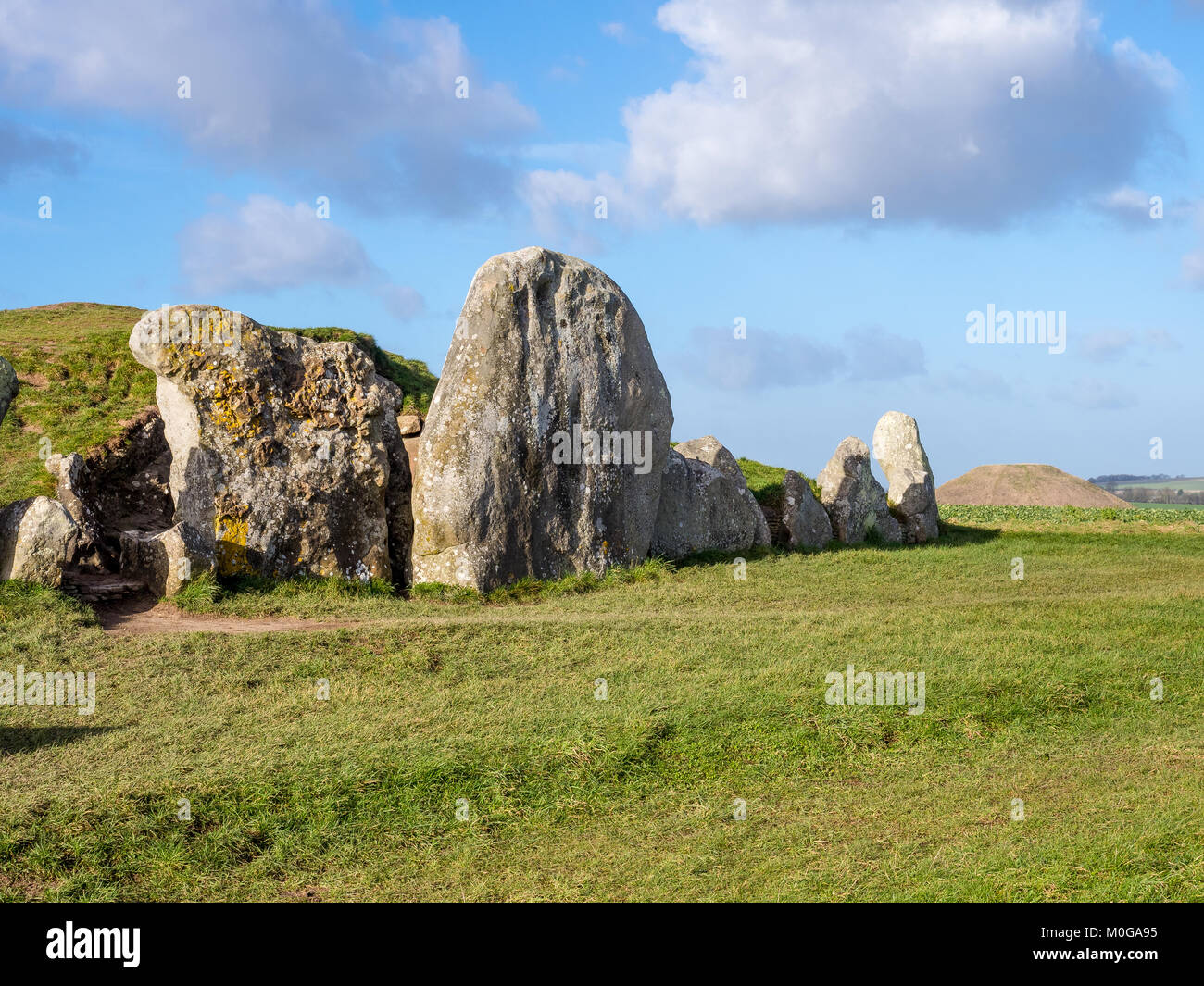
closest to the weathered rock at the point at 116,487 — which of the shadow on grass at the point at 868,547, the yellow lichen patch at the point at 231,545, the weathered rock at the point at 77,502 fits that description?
the weathered rock at the point at 77,502

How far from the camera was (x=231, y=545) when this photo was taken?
578 inches

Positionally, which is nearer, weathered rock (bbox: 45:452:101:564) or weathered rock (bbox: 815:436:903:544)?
weathered rock (bbox: 45:452:101:564)

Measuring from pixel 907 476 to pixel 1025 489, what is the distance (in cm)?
1754

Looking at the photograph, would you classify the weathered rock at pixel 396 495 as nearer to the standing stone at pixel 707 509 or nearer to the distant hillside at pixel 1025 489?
the standing stone at pixel 707 509

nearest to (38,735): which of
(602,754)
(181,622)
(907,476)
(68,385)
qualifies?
(181,622)

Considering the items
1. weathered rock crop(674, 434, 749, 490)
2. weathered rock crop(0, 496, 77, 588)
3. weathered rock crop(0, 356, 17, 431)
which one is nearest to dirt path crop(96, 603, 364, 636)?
weathered rock crop(0, 496, 77, 588)

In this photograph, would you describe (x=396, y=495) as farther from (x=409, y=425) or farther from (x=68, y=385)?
(x=68, y=385)

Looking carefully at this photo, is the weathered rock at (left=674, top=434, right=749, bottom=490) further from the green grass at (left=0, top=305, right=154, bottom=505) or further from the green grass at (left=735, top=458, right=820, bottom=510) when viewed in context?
the green grass at (left=0, top=305, right=154, bottom=505)

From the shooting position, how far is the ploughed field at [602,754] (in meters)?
7.22

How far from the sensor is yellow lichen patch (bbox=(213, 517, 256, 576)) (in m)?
14.6

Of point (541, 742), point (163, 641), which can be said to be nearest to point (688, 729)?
point (541, 742)

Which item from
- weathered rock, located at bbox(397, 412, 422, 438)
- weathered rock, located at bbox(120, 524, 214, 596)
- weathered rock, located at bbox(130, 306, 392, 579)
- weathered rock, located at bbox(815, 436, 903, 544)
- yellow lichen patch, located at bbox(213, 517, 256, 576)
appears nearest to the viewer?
weathered rock, located at bbox(120, 524, 214, 596)

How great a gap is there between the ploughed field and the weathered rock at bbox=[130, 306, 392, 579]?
77 cm

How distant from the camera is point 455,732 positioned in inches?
374
